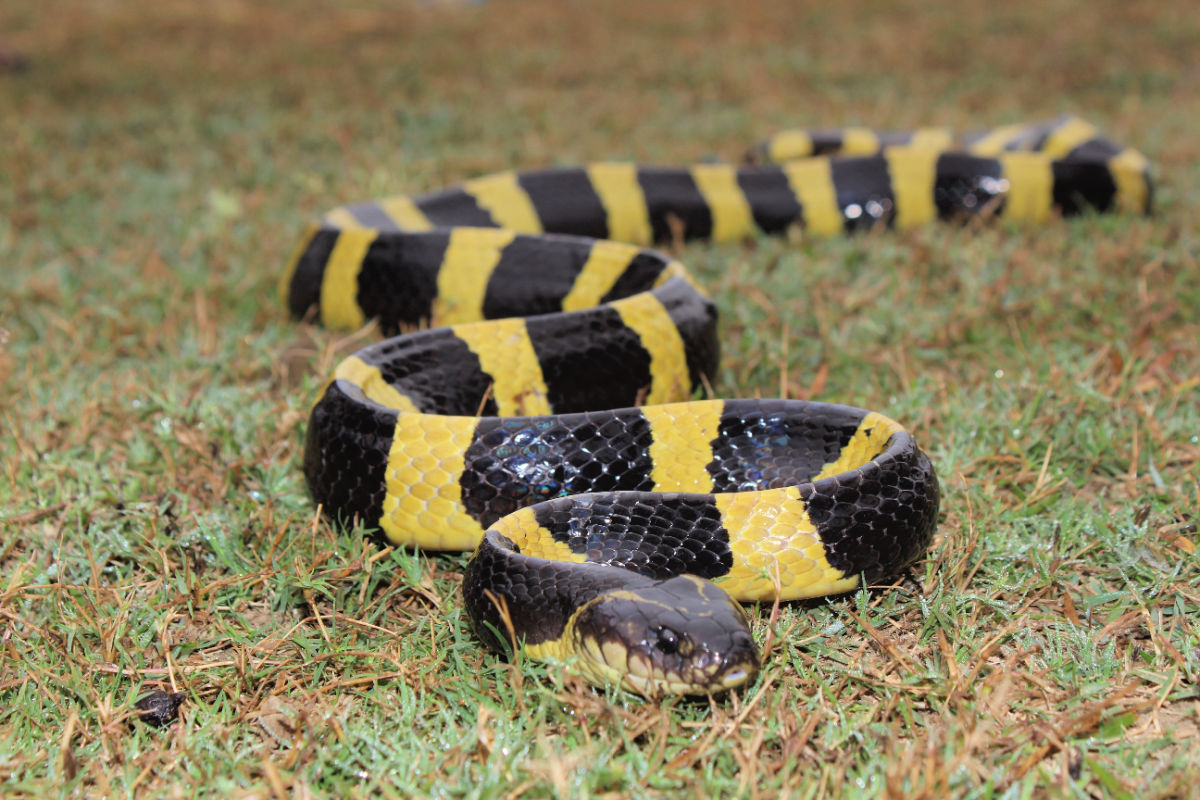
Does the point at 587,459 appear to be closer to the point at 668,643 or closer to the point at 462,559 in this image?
the point at 462,559

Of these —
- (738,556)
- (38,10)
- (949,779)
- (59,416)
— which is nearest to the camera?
(949,779)

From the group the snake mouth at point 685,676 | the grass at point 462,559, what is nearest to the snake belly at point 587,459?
the snake mouth at point 685,676

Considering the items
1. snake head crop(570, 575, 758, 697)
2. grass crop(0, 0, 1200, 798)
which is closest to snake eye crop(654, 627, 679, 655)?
snake head crop(570, 575, 758, 697)

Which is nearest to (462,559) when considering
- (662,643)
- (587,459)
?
(587,459)

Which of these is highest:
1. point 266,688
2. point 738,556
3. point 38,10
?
point 38,10

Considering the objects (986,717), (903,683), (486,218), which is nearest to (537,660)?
(903,683)

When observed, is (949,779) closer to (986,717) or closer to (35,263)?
(986,717)

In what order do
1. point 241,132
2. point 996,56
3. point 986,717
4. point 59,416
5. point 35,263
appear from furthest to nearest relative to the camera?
point 996,56 < point 241,132 < point 35,263 < point 59,416 < point 986,717

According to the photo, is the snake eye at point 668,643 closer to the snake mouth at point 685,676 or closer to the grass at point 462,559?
the snake mouth at point 685,676
